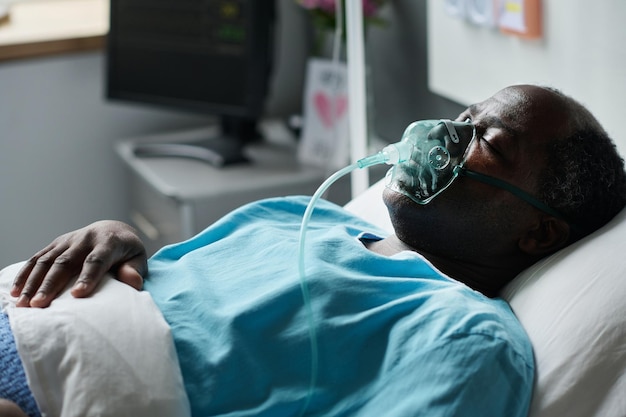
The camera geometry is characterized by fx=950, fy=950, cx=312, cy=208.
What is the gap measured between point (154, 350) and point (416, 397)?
351 millimetres

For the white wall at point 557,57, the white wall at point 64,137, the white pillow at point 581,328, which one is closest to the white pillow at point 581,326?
the white pillow at point 581,328

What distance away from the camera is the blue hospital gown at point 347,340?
4.04ft

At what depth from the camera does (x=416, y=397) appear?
122 cm

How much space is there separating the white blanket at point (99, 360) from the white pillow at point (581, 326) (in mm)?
492

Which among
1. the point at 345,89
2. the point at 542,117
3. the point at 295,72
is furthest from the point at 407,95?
the point at 542,117

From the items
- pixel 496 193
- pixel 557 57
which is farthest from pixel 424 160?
pixel 557 57

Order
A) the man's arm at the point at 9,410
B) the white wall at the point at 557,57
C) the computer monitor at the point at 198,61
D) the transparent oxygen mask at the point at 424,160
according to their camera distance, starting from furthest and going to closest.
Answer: the computer monitor at the point at 198,61 < the white wall at the point at 557,57 < the transparent oxygen mask at the point at 424,160 < the man's arm at the point at 9,410

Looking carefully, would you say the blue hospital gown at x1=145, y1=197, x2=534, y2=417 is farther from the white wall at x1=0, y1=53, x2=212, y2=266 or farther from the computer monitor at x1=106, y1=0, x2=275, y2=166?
the white wall at x1=0, y1=53, x2=212, y2=266

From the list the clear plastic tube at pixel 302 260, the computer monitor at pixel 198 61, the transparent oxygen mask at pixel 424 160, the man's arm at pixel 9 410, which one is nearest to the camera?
the man's arm at pixel 9 410

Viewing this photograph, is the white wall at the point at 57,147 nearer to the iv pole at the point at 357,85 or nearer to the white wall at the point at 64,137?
the white wall at the point at 64,137

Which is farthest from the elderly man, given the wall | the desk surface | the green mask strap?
the wall

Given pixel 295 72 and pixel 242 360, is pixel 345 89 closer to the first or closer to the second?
pixel 295 72

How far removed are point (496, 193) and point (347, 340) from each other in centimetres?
36

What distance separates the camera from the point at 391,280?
1.40 m
